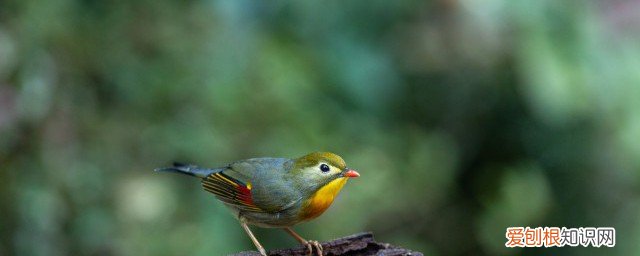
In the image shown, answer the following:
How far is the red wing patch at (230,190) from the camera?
2.69 meters

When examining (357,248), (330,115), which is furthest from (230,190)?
(330,115)

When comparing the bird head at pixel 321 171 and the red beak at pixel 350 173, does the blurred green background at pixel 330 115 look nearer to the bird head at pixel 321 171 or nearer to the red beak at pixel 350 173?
the bird head at pixel 321 171

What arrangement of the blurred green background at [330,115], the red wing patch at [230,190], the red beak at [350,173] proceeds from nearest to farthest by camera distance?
the red beak at [350,173], the red wing patch at [230,190], the blurred green background at [330,115]

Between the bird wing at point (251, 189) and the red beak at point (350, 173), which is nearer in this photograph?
the red beak at point (350, 173)

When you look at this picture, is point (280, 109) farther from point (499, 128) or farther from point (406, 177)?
point (499, 128)

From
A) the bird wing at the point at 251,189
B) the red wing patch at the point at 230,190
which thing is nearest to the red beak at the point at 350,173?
the bird wing at the point at 251,189

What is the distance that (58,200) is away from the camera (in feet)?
19.4

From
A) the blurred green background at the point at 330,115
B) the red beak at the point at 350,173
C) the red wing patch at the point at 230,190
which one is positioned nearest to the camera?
the red beak at the point at 350,173

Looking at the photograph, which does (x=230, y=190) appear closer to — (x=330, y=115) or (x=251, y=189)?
(x=251, y=189)

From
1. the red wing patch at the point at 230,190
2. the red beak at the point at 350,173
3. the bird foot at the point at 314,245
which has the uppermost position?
the red beak at the point at 350,173

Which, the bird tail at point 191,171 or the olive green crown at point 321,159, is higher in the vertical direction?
the olive green crown at point 321,159

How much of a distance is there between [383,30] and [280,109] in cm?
112

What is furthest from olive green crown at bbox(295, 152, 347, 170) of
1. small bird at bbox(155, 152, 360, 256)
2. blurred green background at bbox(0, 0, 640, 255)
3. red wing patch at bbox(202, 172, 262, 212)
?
blurred green background at bbox(0, 0, 640, 255)

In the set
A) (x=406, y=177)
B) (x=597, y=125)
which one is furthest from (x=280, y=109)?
(x=597, y=125)
